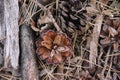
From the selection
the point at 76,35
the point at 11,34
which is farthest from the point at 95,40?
the point at 11,34

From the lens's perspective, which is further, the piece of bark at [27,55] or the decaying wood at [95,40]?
the decaying wood at [95,40]

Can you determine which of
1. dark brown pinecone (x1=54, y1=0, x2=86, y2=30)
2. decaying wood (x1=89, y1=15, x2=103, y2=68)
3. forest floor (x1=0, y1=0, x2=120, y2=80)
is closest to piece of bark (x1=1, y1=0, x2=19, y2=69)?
forest floor (x1=0, y1=0, x2=120, y2=80)

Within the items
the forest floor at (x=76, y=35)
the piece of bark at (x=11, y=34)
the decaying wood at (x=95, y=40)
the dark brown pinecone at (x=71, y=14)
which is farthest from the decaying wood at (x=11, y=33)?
the decaying wood at (x=95, y=40)

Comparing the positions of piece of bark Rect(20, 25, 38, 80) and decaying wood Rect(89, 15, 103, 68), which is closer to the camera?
piece of bark Rect(20, 25, 38, 80)

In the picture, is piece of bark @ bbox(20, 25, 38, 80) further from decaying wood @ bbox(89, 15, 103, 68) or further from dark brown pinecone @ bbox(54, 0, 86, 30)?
decaying wood @ bbox(89, 15, 103, 68)

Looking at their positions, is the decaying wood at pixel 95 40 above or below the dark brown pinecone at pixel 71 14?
below

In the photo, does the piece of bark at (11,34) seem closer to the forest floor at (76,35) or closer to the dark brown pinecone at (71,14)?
the forest floor at (76,35)

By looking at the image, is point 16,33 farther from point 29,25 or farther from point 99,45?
point 99,45

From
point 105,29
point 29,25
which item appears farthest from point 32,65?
point 105,29
